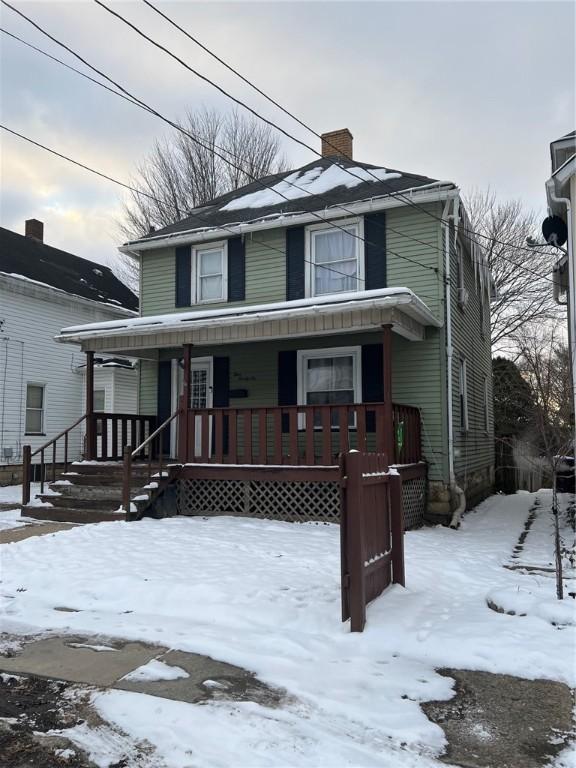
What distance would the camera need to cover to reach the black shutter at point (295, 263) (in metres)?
11.7

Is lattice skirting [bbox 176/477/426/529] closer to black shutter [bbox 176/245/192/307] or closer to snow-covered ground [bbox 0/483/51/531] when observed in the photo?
snow-covered ground [bbox 0/483/51/531]

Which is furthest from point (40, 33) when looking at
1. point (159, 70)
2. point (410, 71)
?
point (410, 71)

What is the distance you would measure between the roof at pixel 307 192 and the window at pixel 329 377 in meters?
2.90

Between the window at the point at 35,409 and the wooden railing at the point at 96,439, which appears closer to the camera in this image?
the wooden railing at the point at 96,439

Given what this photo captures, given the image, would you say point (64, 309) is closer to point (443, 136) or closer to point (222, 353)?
point (222, 353)

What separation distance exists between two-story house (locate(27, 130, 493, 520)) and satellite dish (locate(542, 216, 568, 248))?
5.39 feet

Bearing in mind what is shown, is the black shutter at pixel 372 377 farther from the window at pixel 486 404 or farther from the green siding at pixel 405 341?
the window at pixel 486 404

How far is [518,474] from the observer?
771 inches

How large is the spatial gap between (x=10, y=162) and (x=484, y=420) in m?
12.0

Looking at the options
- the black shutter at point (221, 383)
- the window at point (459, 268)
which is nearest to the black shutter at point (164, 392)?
the black shutter at point (221, 383)

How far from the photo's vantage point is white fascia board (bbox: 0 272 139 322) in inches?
623

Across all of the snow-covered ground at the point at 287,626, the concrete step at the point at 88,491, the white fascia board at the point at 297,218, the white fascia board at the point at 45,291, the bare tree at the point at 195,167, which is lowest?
the snow-covered ground at the point at 287,626

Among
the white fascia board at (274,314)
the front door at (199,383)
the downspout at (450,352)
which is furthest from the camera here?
the front door at (199,383)

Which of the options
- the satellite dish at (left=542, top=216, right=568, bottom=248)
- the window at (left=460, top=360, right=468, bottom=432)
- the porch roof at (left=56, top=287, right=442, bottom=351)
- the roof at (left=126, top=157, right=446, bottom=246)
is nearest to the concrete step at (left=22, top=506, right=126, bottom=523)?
the porch roof at (left=56, top=287, right=442, bottom=351)
